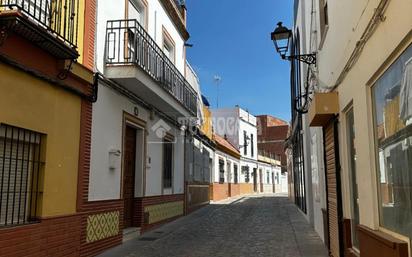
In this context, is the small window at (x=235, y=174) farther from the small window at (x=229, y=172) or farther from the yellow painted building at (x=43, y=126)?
the yellow painted building at (x=43, y=126)

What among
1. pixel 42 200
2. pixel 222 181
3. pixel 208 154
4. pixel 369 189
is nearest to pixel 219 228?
pixel 42 200

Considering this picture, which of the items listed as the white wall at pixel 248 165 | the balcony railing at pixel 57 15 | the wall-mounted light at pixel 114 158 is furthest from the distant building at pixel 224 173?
the balcony railing at pixel 57 15

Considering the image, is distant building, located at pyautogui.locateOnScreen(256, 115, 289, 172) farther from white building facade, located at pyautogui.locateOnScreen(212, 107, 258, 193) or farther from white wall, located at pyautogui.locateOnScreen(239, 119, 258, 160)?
white building facade, located at pyautogui.locateOnScreen(212, 107, 258, 193)

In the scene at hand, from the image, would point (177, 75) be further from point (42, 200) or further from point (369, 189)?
point (369, 189)

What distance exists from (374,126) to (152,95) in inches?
291

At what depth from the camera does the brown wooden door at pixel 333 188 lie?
730 cm

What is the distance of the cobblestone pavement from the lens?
939 cm

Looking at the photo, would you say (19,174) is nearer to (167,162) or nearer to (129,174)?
(129,174)

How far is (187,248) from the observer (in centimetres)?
997

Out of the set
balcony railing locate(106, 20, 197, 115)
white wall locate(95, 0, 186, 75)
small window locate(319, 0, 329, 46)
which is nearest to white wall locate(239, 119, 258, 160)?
white wall locate(95, 0, 186, 75)

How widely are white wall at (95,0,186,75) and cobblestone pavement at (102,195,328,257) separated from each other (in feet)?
13.7

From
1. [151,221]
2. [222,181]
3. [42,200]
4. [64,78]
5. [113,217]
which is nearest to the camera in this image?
[42,200]

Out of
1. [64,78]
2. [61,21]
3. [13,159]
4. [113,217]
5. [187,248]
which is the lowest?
[187,248]

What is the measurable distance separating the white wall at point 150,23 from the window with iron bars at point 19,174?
282 cm
